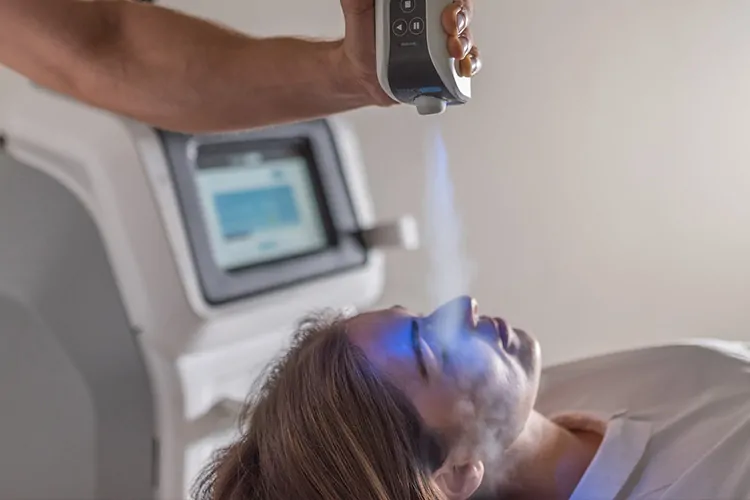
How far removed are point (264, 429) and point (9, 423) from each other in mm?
240

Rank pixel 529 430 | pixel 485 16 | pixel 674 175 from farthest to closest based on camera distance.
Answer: pixel 674 175 < pixel 485 16 < pixel 529 430

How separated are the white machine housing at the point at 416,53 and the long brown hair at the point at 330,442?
1.10ft

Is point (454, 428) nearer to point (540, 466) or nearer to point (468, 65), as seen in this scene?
point (540, 466)

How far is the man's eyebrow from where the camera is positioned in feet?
2.77

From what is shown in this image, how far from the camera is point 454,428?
33.0 inches

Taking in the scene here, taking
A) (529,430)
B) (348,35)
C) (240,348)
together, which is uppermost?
(348,35)

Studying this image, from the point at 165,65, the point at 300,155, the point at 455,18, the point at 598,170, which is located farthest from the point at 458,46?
the point at 598,170

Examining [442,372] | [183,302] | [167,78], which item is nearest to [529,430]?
[442,372]

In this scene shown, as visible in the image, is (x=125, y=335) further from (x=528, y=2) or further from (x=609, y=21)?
(x=609, y=21)

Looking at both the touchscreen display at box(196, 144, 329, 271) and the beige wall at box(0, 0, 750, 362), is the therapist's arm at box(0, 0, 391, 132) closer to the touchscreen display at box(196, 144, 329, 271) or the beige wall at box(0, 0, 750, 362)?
the touchscreen display at box(196, 144, 329, 271)

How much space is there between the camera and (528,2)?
1.38 metres

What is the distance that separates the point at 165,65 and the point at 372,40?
24 cm

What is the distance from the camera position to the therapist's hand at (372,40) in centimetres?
58

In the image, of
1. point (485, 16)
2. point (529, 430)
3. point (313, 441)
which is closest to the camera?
point (313, 441)
